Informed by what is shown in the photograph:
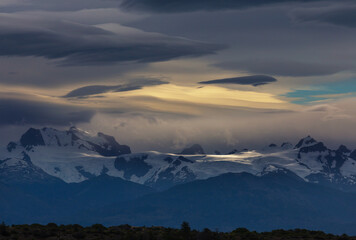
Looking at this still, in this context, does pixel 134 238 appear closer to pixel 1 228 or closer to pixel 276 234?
pixel 1 228

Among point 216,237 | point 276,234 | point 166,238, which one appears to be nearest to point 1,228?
point 166,238

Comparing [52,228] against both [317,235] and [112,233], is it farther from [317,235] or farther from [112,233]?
[317,235]

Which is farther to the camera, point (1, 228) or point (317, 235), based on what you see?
point (317, 235)

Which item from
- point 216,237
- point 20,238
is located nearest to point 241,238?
point 216,237

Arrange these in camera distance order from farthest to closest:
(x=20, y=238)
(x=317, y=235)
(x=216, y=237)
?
1. (x=317, y=235)
2. (x=216, y=237)
3. (x=20, y=238)

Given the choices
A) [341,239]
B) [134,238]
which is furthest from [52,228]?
[341,239]

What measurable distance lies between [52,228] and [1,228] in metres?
8.79

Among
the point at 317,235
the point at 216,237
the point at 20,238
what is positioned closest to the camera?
the point at 20,238

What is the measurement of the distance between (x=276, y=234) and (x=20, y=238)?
40.2 metres

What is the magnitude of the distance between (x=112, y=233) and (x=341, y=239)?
3387 centimetres

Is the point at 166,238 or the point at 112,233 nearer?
the point at 166,238

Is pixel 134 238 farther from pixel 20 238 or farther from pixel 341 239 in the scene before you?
pixel 341 239

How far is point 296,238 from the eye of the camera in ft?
352

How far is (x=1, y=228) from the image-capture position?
96312 mm
